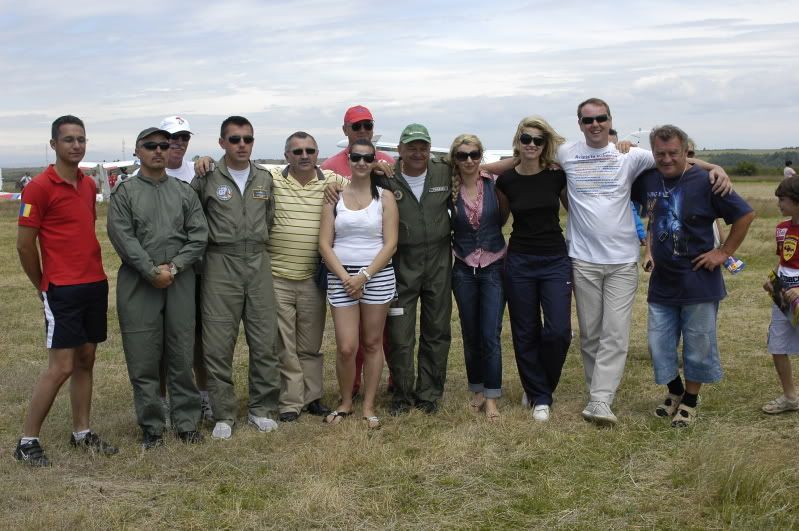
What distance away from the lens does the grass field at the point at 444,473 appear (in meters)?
4.07

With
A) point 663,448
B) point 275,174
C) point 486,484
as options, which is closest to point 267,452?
point 486,484

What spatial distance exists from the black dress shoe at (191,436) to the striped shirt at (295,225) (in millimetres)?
1210

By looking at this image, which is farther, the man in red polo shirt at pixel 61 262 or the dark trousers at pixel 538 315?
the dark trousers at pixel 538 315

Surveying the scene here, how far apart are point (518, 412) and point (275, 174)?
2.40m

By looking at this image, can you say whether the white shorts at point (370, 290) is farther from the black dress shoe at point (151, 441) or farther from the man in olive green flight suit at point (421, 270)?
the black dress shoe at point (151, 441)

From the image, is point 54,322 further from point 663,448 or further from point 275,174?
point 663,448

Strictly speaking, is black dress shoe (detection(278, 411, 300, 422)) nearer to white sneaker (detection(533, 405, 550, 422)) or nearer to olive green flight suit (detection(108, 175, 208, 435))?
olive green flight suit (detection(108, 175, 208, 435))

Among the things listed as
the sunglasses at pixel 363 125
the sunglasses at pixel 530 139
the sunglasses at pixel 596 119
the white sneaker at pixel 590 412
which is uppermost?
the sunglasses at pixel 363 125

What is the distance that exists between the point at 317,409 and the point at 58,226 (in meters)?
2.27

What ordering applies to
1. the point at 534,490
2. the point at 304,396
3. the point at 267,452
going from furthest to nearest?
the point at 304,396 → the point at 267,452 → the point at 534,490

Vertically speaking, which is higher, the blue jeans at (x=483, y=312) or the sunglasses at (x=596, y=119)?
the sunglasses at (x=596, y=119)

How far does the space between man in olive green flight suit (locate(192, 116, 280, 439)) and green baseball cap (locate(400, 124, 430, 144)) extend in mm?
980

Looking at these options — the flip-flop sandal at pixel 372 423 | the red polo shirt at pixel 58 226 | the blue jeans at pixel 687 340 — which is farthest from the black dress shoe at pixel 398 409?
the red polo shirt at pixel 58 226

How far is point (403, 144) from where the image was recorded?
18.5ft
